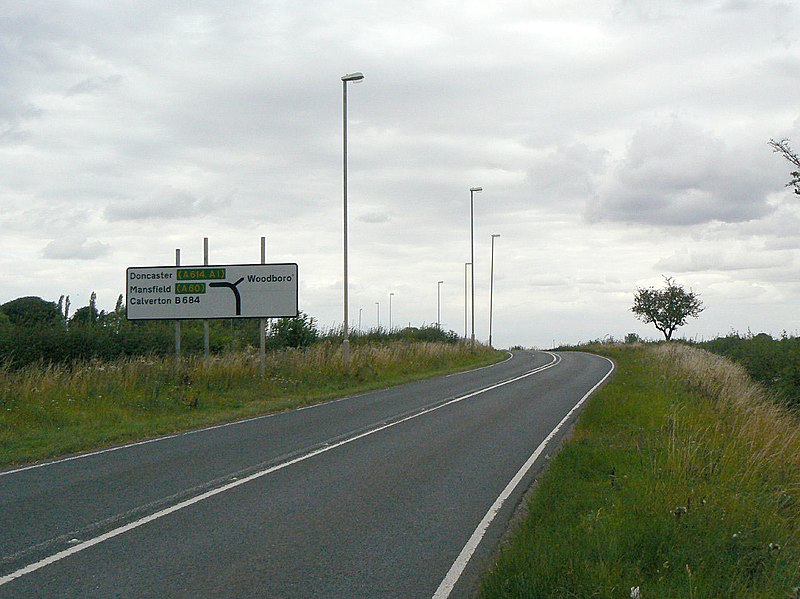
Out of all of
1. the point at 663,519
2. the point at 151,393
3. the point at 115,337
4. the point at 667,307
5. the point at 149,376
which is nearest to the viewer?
the point at 663,519

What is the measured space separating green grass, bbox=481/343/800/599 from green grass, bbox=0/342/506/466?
28.3 feet

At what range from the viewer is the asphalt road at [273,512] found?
21.4 feet

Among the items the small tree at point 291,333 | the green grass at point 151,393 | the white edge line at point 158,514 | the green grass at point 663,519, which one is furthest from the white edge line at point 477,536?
the small tree at point 291,333

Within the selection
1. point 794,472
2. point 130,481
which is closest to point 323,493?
point 130,481

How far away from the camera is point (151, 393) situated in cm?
2147

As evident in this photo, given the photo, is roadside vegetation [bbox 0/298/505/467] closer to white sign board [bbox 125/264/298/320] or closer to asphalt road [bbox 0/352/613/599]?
white sign board [bbox 125/264/298/320]

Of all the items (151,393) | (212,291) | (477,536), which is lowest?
(477,536)

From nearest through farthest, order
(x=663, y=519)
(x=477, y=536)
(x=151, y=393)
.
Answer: (x=663, y=519)
(x=477, y=536)
(x=151, y=393)

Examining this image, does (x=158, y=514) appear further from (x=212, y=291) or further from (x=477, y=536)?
(x=212, y=291)

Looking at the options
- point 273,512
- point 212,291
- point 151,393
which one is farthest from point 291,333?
point 273,512

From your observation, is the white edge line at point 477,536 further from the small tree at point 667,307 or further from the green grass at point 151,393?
the small tree at point 667,307

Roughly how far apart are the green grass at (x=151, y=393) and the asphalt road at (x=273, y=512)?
1910mm

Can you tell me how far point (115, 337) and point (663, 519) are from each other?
2533 centimetres

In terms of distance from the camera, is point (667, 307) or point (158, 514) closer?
point (158, 514)
